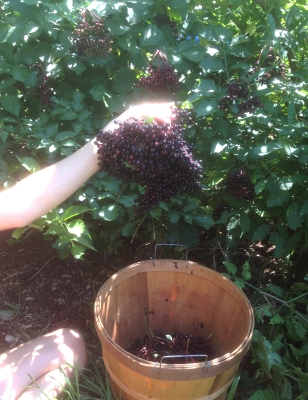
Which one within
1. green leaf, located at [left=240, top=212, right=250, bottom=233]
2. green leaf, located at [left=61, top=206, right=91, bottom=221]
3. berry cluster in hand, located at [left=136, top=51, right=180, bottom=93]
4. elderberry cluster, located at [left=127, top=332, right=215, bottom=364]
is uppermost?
berry cluster in hand, located at [left=136, top=51, right=180, bottom=93]

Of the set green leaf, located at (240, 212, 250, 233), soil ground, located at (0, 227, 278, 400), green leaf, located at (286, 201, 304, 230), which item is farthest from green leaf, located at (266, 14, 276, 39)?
soil ground, located at (0, 227, 278, 400)

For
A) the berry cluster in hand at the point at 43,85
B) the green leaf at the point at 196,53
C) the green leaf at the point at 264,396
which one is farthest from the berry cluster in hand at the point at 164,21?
the green leaf at the point at 264,396

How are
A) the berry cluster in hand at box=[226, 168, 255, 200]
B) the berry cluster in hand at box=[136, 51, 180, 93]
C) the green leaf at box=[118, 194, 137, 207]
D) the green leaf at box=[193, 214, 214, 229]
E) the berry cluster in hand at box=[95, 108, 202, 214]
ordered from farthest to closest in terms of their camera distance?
the green leaf at box=[193, 214, 214, 229]
the berry cluster in hand at box=[226, 168, 255, 200]
the green leaf at box=[118, 194, 137, 207]
the berry cluster in hand at box=[136, 51, 180, 93]
the berry cluster in hand at box=[95, 108, 202, 214]

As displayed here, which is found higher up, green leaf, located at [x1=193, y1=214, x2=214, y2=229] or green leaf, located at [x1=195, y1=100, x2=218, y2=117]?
green leaf, located at [x1=195, y1=100, x2=218, y2=117]

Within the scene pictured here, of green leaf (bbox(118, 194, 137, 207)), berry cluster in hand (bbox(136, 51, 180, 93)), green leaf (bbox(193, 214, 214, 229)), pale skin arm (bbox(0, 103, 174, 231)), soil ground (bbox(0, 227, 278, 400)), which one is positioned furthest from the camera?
soil ground (bbox(0, 227, 278, 400))

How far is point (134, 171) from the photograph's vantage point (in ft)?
3.88

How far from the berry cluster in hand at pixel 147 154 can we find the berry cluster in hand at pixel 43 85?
2.04 feet

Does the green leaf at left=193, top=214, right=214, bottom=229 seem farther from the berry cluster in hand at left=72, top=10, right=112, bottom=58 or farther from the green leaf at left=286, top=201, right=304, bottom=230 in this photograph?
the berry cluster in hand at left=72, top=10, right=112, bottom=58

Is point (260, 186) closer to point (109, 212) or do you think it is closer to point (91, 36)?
point (109, 212)

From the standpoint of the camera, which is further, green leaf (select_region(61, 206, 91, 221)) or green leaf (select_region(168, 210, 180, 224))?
green leaf (select_region(168, 210, 180, 224))

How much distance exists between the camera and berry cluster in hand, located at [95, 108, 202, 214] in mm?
1135

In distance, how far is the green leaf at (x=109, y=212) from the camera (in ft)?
5.37

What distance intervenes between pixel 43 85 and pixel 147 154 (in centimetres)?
79

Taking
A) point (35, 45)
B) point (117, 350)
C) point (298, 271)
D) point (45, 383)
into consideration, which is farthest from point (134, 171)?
point (298, 271)
